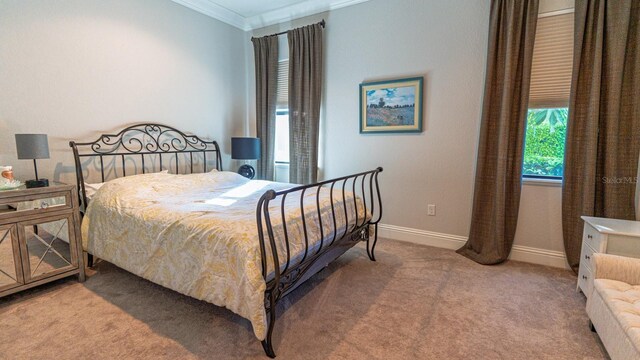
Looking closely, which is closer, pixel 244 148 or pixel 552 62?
pixel 552 62

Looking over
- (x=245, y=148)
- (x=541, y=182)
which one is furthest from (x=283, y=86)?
(x=541, y=182)

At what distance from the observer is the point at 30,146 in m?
2.34

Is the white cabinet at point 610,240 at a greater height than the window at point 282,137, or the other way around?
the window at point 282,137

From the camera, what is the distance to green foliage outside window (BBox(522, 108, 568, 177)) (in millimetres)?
2865

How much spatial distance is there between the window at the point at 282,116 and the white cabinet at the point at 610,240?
3.43m

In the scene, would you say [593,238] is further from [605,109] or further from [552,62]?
[552,62]

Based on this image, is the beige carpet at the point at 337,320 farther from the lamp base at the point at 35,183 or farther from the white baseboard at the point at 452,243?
the lamp base at the point at 35,183

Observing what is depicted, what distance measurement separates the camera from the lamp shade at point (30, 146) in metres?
2.31

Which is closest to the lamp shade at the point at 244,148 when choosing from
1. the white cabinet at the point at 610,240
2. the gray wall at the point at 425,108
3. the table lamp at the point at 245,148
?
the table lamp at the point at 245,148

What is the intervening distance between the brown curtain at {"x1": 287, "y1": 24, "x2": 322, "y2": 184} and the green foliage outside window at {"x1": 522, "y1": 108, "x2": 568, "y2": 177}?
92.6 inches

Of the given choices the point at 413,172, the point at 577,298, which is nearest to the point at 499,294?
the point at 577,298

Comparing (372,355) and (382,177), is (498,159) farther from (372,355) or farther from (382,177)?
(372,355)

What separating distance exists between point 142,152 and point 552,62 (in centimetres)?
431

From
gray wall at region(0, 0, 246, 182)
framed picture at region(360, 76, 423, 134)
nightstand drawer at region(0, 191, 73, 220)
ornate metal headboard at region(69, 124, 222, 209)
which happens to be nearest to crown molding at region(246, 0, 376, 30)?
gray wall at region(0, 0, 246, 182)
